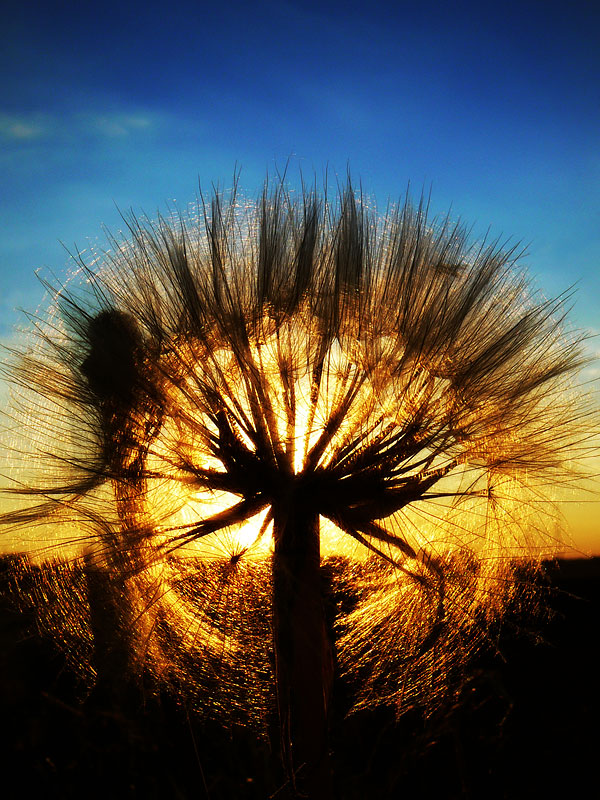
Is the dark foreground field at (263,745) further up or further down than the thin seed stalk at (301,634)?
further down

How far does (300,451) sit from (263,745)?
5.87 ft

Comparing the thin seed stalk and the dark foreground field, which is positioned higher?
the thin seed stalk

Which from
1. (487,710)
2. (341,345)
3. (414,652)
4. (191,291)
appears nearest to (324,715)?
(414,652)

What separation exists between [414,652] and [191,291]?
310 cm

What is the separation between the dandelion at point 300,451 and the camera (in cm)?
406

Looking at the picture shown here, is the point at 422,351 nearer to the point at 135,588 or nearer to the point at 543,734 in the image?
the point at 135,588

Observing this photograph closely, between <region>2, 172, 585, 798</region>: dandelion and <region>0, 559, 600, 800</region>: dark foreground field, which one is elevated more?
<region>2, 172, 585, 798</region>: dandelion

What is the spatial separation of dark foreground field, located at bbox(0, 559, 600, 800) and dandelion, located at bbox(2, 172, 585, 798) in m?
0.45

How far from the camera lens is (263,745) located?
395 centimetres

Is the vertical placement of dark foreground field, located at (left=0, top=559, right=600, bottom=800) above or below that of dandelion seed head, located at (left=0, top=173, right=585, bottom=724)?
below

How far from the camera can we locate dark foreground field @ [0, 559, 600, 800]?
411 cm

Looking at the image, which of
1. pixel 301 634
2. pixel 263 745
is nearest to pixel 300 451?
pixel 301 634

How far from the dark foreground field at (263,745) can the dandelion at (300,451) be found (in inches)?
17.7

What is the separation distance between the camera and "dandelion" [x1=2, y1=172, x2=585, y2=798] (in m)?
4.06
